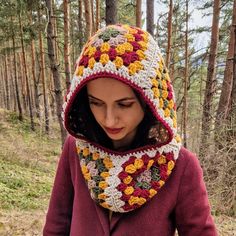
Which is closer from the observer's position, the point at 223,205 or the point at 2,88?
the point at 223,205

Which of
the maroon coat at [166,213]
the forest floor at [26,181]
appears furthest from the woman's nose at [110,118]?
the forest floor at [26,181]

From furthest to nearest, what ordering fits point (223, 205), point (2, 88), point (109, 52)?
1. point (2, 88)
2. point (223, 205)
3. point (109, 52)

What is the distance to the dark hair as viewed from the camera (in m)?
1.29

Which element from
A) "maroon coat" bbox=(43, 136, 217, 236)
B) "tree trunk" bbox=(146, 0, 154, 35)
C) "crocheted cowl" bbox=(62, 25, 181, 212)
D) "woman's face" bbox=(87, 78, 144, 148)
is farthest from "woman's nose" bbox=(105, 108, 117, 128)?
"tree trunk" bbox=(146, 0, 154, 35)

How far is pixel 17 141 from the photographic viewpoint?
1390cm

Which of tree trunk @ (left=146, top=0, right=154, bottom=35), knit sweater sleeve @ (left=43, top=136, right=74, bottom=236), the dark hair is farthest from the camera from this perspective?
tree trunk @ (left=146, top=0, right=154, bottom=35)

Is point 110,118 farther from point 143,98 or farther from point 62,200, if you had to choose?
point 62,200

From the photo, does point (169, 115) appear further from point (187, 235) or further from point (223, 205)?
point (223, 205)

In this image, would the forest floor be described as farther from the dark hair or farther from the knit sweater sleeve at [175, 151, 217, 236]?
the knit sweater sleeve at [175, 151, 217, 236]

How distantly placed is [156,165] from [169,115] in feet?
0.61

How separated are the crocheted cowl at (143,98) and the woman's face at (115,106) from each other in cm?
4

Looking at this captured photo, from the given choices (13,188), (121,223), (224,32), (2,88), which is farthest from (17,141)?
(2,88)

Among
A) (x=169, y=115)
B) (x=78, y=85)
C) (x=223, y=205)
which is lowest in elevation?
(x=223, y=205)

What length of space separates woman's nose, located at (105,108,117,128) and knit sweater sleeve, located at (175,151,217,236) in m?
0.31
